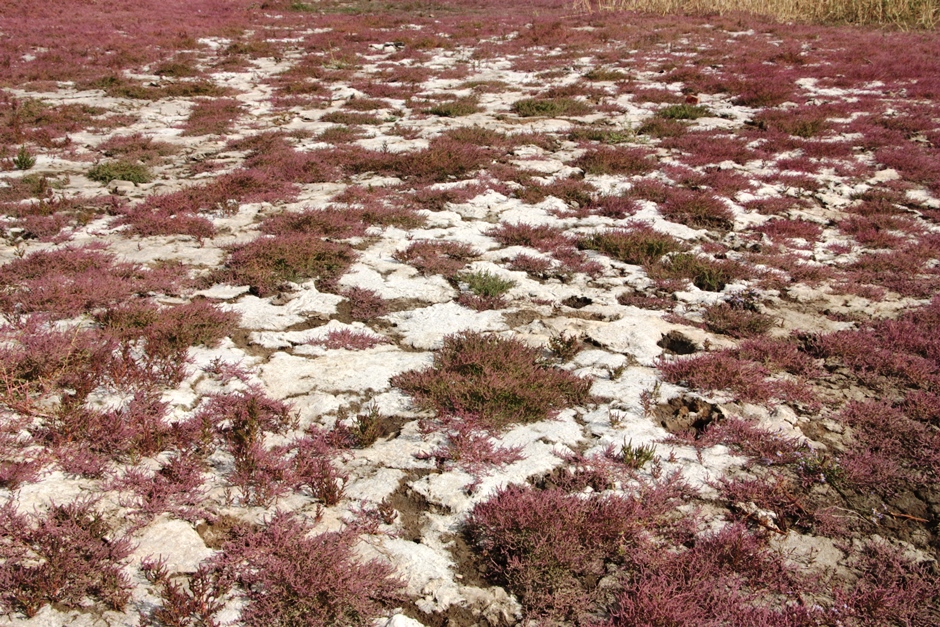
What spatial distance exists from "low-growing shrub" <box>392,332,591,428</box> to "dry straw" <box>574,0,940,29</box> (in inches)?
1200

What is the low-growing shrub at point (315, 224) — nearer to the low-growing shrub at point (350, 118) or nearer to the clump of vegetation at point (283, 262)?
the clump of vegetation at point (283, 262)

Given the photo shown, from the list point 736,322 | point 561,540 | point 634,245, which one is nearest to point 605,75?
point 634,245

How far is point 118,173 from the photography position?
10.5 m

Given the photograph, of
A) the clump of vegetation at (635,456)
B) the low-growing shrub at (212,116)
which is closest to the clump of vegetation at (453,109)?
the low-growing shrub at (212,116)

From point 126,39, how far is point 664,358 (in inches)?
1019

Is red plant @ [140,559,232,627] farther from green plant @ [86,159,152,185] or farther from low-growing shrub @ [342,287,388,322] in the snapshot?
green plant @ [86,159,152,185]

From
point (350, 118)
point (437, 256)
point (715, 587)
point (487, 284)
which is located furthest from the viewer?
point (350, 118)

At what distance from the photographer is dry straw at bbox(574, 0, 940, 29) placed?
27.2m

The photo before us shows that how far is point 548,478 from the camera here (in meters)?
4.37

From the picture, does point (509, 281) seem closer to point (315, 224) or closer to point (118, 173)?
point (315, 224)

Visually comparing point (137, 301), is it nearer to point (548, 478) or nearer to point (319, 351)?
point (319, 351)

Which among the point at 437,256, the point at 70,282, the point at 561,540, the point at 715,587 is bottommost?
the point at 715,587

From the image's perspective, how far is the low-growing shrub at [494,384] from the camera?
5.02m

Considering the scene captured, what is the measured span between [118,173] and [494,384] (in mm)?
8912
